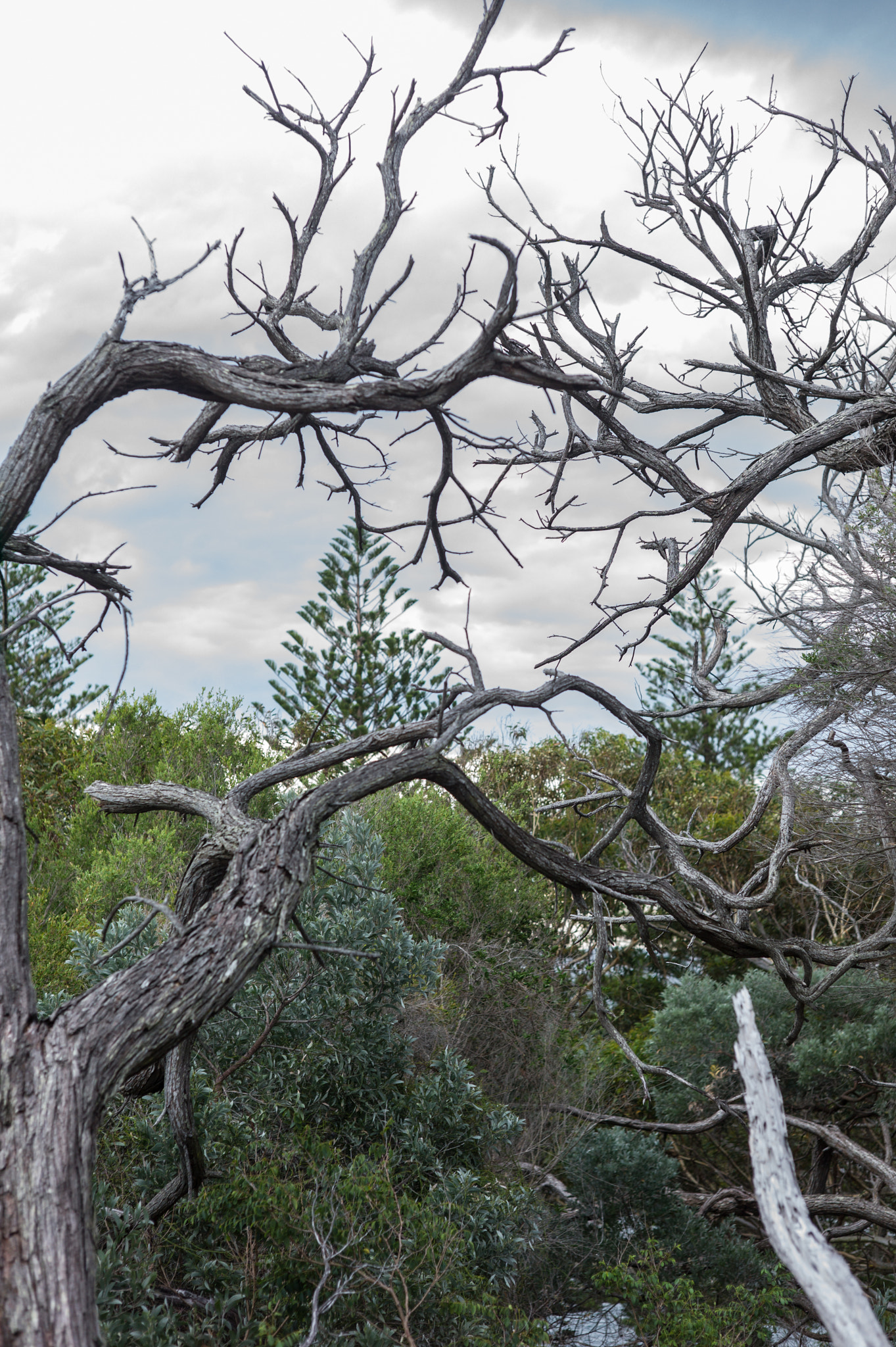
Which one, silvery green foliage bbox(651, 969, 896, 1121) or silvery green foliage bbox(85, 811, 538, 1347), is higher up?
silvery green foliage bbox(651, 969, 896, 1121)

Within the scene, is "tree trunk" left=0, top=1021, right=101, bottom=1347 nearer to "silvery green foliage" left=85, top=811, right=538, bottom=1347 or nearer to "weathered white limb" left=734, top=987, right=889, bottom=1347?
"weathered white limb" left=734, top=987, right=889, bottom=1347

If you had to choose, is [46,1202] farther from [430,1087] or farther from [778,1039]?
[778,1039]

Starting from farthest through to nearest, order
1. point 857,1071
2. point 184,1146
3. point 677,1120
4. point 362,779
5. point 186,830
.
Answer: point 186,830, point 677,1120, point 857,1071, point 184,1146, point 362,779

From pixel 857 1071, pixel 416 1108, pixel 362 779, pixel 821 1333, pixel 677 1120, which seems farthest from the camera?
pixel 677 1120

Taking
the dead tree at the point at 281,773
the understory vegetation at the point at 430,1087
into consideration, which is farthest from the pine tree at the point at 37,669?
the dead tree at the point at 281,773

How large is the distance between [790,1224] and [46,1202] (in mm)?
1730

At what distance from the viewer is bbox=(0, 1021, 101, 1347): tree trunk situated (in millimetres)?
2332

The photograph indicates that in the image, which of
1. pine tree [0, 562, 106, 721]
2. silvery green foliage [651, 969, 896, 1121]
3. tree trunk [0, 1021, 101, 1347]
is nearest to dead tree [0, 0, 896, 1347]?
tree trunk [0, 1021, 101, 1347]

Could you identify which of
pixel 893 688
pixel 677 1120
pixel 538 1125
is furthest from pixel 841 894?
pixel 893 688

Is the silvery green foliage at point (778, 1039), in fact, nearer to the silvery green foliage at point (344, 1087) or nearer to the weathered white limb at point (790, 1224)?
the silvery green foliage at point (344, 1087)

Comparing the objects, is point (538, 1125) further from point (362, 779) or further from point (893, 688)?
point (362, 779)

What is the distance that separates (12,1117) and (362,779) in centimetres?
148

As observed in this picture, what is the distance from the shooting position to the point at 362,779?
357cm

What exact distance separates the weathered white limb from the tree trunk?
159 cm
